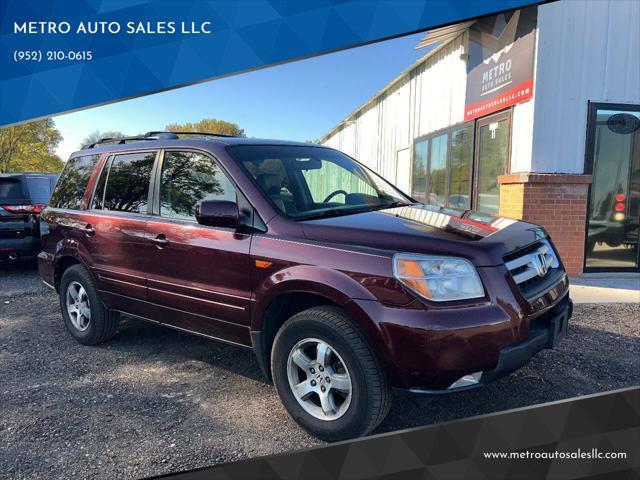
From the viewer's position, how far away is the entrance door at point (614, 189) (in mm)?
6703

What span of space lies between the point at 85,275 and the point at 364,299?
9.88ft

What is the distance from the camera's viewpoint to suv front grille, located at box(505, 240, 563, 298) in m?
2.67

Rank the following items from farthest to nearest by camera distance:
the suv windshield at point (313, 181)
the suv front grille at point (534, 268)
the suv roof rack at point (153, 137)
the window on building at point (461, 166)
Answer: the window on building at point (461, 166)
the suv roof rack at point (153, 137)
the suv windshield at point (313, 181)
the suv front grille at point (534, 268)

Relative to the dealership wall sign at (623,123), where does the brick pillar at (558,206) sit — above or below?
below

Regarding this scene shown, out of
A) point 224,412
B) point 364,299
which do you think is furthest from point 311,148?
point 224,412

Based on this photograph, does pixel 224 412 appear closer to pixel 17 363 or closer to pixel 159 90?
pixel 17 363

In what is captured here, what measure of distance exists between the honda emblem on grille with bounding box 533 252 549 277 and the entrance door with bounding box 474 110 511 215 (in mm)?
4637

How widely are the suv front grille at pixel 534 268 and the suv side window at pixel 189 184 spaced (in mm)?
1862

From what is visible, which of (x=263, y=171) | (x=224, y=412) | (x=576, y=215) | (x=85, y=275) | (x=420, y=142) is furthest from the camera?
(x=420, y=142)

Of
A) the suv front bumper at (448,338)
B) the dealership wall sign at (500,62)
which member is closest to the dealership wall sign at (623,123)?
the dealership wall sign at (500,62)

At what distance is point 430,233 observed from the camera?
8.84ft

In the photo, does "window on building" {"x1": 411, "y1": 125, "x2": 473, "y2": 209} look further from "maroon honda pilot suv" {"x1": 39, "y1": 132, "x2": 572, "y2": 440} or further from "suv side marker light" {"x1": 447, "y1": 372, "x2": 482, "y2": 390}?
"suv side marker light" {"x1": 447, "y1": 372, "x2": 482, "y2": 390}

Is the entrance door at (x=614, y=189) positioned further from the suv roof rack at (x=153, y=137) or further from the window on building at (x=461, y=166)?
the suv roof rack at (x=153, y=137)

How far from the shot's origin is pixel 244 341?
317cm
